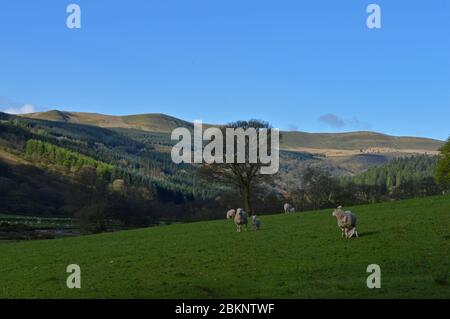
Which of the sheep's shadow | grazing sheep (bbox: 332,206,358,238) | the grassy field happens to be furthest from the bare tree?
grazing sheep (bbox: 332,206,358,238)

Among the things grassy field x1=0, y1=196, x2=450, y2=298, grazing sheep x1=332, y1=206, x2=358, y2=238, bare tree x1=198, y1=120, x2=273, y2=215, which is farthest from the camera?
bare tree x1=198, y1=120, x2=273, y2=215

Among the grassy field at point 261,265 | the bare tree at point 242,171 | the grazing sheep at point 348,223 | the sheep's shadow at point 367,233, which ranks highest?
the bare tree at point 242,171

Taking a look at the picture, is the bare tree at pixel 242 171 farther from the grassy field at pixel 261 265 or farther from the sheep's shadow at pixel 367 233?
the sheep's shadow at pixel 367 233

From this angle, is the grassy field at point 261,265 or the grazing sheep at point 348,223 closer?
the grassy field at point 261,265

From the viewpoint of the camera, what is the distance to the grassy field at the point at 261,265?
20.4m

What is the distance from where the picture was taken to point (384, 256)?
26.0 metres

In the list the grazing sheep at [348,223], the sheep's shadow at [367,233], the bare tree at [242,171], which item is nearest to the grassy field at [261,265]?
the sheep's shadow at [367,233]

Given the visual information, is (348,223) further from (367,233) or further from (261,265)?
(261,265)

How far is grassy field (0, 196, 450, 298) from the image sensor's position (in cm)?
2038

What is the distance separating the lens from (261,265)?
26.0m

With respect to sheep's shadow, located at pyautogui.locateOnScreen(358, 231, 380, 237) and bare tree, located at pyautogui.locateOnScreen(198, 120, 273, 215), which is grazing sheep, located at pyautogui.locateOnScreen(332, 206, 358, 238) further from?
Result: bare tree, located at pyautogui.locateOnScreen(198, 120, 273, 215)
